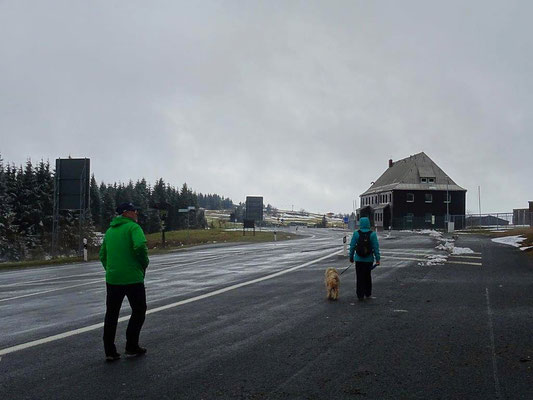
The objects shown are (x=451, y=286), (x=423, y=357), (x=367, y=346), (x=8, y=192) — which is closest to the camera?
(x=423, y=357)

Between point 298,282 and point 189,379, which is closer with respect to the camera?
point 189,379

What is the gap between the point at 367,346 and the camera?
6.33 metres

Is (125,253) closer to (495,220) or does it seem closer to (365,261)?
(365,261)

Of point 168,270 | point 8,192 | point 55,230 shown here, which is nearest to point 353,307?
point 168,270

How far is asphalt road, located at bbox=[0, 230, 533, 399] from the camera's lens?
482 cm

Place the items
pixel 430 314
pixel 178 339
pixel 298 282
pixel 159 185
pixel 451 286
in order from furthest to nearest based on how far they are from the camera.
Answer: pixel 159 185 < pixel 298 282 < pixel 451 286 < pixel 430 314 < pixel 178 339

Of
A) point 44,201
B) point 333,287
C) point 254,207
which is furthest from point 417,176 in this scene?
point 333,287

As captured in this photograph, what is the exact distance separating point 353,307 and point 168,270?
9990mm

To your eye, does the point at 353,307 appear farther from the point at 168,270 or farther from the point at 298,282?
the point at 168,270

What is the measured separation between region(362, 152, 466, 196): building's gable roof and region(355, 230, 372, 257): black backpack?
6997 centimetres

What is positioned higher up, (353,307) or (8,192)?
(8,192)

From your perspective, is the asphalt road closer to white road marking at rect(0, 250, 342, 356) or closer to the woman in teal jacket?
white road marking at rect(0, 250, 342, 356)

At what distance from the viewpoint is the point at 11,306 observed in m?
10.3

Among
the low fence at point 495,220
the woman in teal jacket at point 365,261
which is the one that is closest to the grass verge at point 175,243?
the woman in teal jacket at point 365,261
